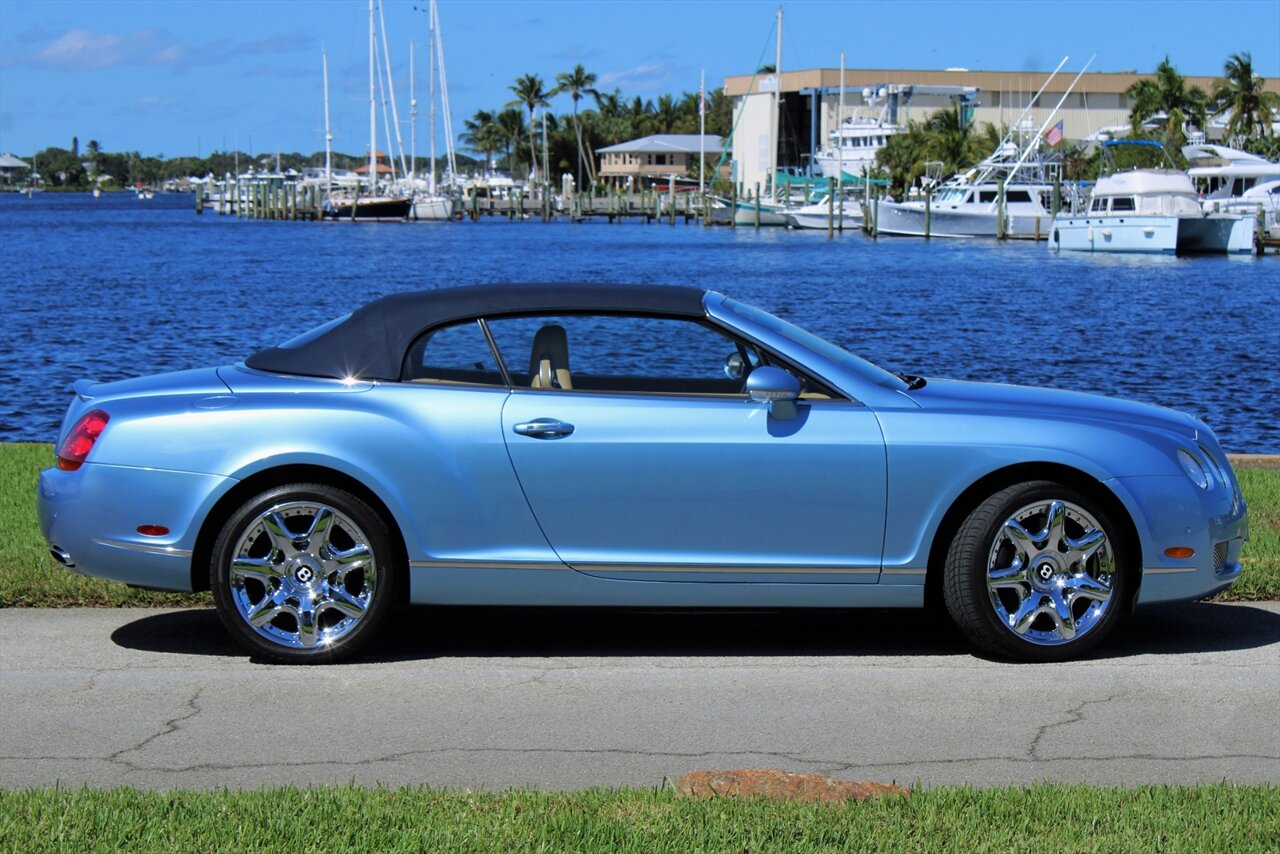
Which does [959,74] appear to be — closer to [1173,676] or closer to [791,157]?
[791,157]

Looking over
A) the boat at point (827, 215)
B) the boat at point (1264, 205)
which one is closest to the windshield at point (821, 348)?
the boat at point (1264, 205)

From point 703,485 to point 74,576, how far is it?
329 cm

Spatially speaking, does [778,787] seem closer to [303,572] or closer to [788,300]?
[303,572]

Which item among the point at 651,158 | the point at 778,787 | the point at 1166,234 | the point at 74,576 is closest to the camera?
the point at 778,787

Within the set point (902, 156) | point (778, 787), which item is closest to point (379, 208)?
point (902, 156)

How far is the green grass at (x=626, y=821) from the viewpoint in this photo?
4223mm

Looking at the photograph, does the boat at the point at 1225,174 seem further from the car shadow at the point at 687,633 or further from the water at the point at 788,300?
the car shadow at the point at 687,633

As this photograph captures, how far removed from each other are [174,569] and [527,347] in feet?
5.32

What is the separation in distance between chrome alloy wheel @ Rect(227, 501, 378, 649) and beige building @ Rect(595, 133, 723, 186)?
14557cm

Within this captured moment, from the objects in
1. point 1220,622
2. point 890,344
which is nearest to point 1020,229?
point 890,344

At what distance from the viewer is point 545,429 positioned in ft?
20.7

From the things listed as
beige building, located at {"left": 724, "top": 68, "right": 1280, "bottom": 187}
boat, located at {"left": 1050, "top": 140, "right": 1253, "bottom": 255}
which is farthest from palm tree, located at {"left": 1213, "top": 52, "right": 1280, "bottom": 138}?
boat, located at {"left": 1050, "top": 140, "right": 1253, "bottom": 255}

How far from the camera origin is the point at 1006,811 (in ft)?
14.7

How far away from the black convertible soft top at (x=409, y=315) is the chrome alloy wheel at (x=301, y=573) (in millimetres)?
622
